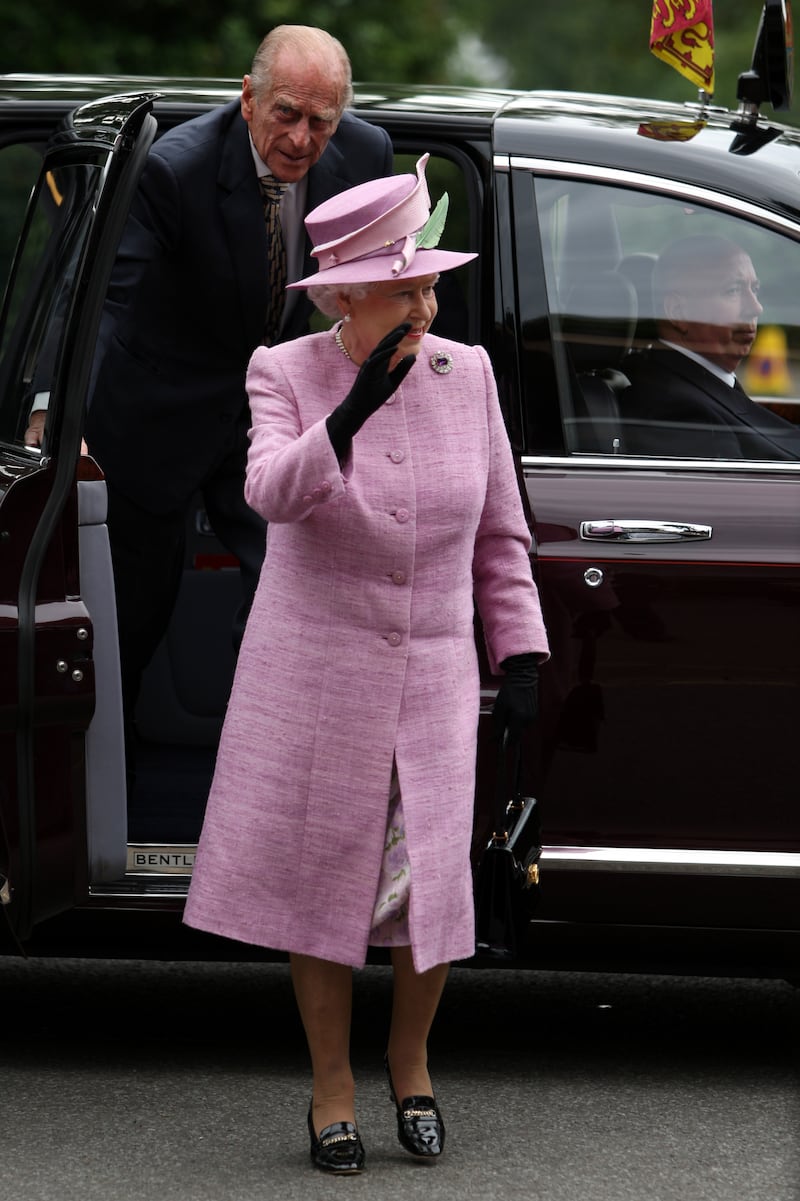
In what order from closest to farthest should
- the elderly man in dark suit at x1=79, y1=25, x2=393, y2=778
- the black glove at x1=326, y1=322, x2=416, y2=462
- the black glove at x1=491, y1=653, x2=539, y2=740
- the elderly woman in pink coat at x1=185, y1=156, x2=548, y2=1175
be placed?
the black glove at x1=326, y1=322, x2=416, y2=462, the elderly woman in pink coat at x1=185, y1=156, x2=548, y2=1175, the black glove at x1=491, y1=653, x2=539, y2=740, the elderly man in dark suit at x1=79, y1=25, x2=393, y2=778

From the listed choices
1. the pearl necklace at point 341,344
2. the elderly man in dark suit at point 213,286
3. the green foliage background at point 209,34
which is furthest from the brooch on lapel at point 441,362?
the green foliage background at point 209,34

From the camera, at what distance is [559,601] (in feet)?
14.0

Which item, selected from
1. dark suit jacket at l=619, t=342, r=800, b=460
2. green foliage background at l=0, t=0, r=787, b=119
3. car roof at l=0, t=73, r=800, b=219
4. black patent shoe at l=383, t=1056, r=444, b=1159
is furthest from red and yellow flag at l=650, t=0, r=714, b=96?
green foliage background at l=0, t=0, r=787, b=119

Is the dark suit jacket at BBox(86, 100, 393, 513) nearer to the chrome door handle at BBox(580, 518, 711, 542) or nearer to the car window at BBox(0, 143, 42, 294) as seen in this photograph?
the car window at BBox(0, 143, 42, 294)

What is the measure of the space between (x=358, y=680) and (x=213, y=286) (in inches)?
47.1

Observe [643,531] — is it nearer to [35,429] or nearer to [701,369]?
[701,369]

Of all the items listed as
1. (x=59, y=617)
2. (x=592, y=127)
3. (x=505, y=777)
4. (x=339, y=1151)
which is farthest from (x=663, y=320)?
(x=339, y=1151)

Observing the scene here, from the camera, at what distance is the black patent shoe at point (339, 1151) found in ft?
12.8

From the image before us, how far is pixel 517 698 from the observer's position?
3896 millimetres

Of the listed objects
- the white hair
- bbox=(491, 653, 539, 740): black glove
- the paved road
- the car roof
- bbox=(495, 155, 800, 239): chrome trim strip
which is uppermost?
the car roof

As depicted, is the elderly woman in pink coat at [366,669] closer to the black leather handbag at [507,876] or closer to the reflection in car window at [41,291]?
the black leather handbag at [507,876]

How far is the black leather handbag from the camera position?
3.93 meters

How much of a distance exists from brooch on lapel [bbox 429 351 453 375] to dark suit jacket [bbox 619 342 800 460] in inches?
25.7

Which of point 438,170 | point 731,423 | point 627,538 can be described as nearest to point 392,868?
point 627,538
